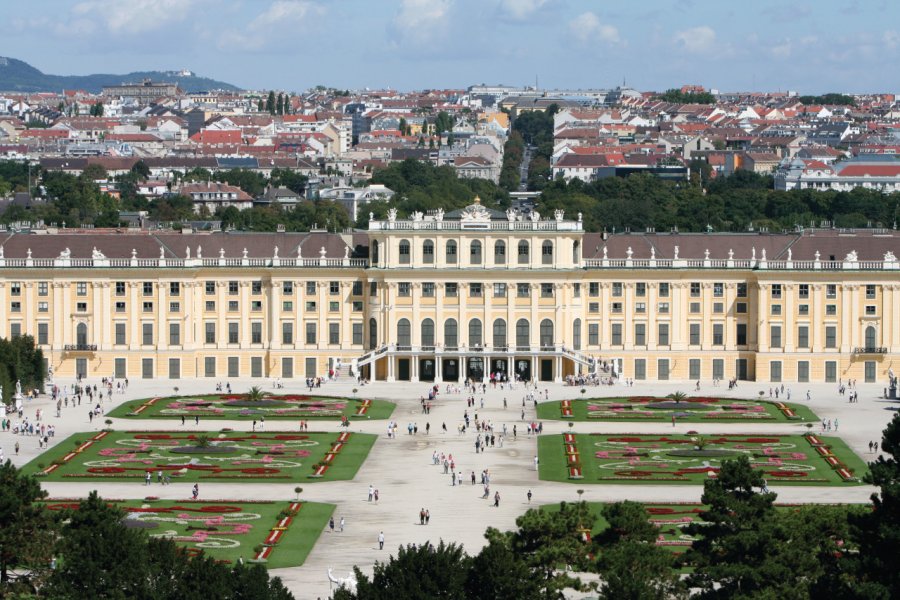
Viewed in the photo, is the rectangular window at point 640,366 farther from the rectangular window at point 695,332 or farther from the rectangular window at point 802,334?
the rectangular window at point 802,334

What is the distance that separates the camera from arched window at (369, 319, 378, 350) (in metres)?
132

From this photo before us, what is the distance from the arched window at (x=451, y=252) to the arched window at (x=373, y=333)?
5.28 m

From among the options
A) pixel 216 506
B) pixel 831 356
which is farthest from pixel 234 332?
pixel 216 506

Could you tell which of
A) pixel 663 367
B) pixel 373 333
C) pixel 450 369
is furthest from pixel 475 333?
pixel 663 367

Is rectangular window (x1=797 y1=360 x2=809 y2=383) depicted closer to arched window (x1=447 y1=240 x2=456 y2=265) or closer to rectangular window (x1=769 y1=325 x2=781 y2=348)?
rectangular window (x1=769 y1=325 x2=781 y2=348)

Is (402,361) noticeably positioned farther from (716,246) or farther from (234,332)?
(716,246)

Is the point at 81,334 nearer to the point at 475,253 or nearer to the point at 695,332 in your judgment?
the point at 475,253

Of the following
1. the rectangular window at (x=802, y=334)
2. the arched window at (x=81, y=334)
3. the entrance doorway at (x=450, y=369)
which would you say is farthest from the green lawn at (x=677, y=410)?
the arched window at (x=81, y=334)

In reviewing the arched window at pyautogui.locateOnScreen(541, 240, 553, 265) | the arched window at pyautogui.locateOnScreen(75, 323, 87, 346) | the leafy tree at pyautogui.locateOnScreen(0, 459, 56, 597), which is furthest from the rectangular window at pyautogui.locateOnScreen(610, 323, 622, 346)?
the leafy tree at pyautogui.locateOnScreen(0, 459, 56, 597)

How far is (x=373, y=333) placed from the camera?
133 meters

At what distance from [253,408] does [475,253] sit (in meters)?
20.1

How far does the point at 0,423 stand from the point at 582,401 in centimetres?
2860

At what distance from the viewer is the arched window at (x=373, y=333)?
435 feet

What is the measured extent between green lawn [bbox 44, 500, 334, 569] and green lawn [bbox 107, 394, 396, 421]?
24691mm
